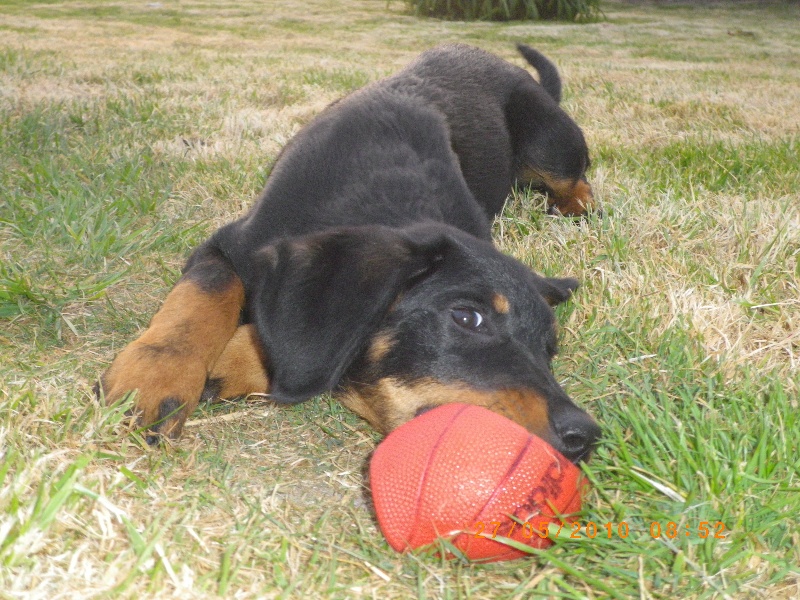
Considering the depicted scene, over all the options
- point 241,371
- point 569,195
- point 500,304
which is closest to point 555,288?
point 500,304

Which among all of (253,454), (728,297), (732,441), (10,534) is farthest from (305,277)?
(728,297)

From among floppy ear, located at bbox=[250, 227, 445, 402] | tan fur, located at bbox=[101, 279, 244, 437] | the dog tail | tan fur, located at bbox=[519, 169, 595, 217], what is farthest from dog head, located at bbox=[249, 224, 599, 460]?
the dog tail

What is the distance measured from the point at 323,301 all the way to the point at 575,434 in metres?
0.72

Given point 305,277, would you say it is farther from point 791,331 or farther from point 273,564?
point 791,331

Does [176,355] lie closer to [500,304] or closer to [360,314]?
[360,314]

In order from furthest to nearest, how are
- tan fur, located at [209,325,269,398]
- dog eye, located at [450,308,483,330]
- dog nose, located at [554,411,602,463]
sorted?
tan fur, located at [209,325,269,398], dog eye, located at [450,308,483,330], dog nose, located at [554,411,602,463]

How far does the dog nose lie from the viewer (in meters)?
1.87

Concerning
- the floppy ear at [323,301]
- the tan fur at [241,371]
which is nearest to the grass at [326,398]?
the tan fur at [241,371]

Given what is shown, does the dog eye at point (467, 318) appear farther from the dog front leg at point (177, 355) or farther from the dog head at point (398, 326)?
the dog front leg at point (177, 355)

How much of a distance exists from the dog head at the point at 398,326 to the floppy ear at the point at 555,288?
284 millimetres

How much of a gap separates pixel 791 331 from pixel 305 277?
1697 mm

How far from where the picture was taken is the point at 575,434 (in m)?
1.88

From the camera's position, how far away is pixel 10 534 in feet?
4.77

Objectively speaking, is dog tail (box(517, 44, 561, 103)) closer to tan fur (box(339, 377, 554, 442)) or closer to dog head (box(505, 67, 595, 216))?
dog head (box(505, 67, 595, 216))
